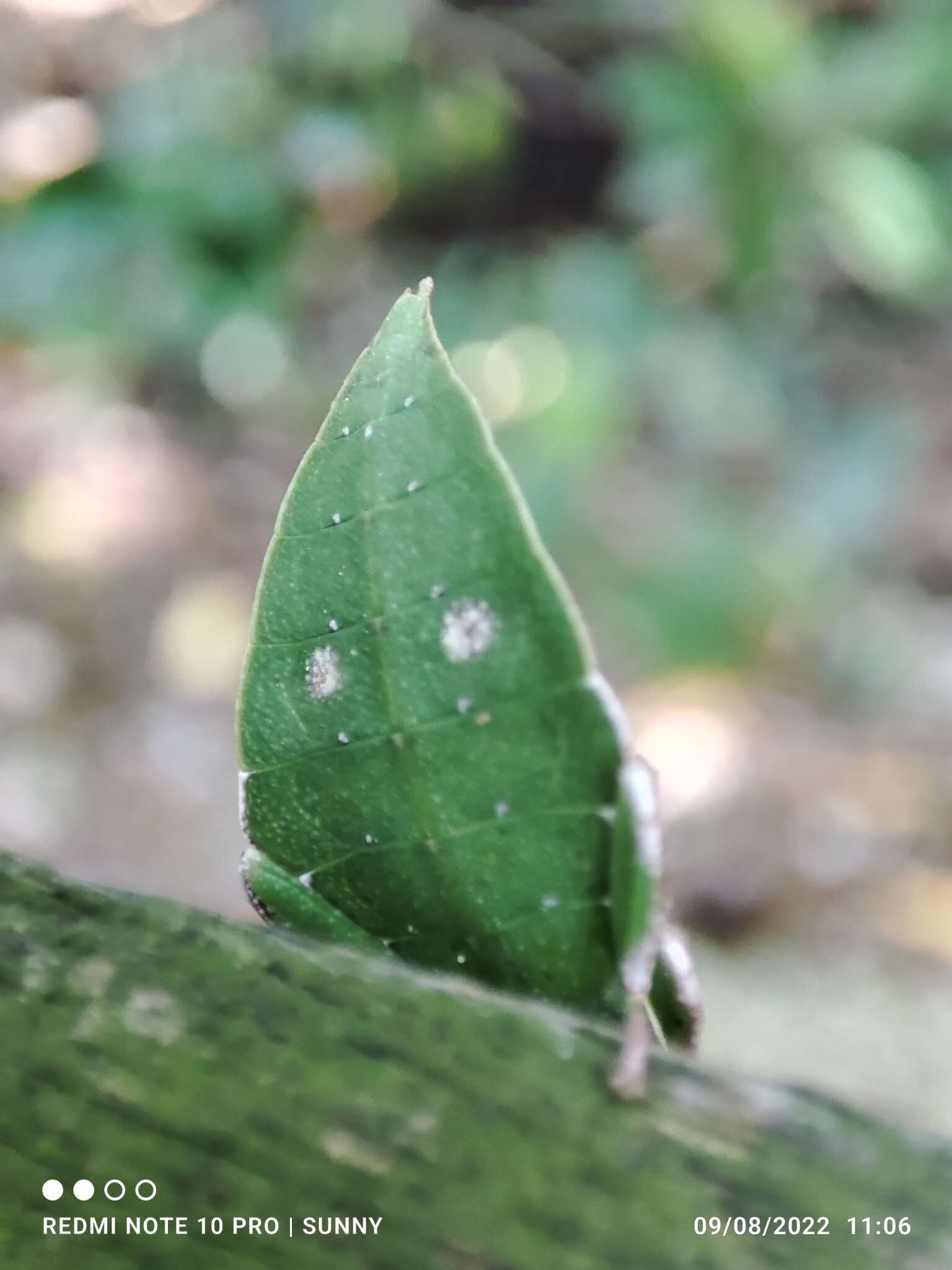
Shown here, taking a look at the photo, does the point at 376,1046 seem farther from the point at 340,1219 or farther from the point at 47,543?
the point at 47,543

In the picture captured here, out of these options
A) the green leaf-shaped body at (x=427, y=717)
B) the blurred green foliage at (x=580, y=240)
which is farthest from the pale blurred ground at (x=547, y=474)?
the green leaf-shaped body at (x=427, y=717)

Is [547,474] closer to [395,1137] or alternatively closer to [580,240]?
[580,240]

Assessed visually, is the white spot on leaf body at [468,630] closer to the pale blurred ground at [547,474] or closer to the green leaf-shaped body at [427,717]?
the green leaf-shaped body at [427,717]

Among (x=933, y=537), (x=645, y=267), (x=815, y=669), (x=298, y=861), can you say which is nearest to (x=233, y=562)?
(x=645, y=267)

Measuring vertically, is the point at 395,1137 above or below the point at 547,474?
below

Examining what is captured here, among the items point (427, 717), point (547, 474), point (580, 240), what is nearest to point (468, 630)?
point (427, 717)

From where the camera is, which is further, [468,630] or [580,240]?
[580,240]

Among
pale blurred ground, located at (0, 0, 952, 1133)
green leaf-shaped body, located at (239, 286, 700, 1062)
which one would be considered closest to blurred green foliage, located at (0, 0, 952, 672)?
pale blurred ground, located at (0, 0, 952, 1133)

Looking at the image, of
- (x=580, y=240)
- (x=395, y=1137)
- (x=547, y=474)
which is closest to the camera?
(x=395, y=1137)
